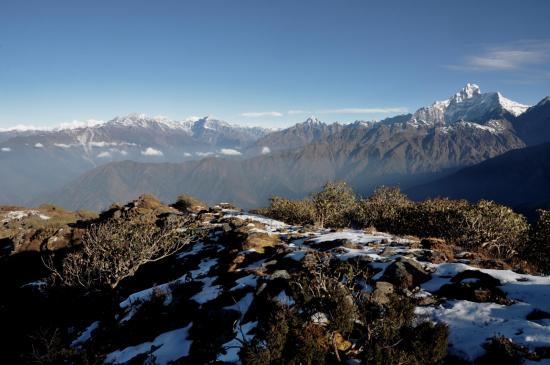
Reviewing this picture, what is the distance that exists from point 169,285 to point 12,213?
12124cm

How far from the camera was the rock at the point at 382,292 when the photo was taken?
71.9 feet

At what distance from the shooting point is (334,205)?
87875 mm

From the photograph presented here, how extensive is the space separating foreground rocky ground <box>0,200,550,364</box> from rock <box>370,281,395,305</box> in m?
0.09

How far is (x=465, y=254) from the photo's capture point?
35656 mm

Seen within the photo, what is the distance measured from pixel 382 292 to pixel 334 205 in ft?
214

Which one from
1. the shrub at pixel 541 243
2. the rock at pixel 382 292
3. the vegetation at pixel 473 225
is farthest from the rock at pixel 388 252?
the shrub at pixel 541 243

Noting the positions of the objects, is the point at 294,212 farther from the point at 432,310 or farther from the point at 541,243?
the point at 432,310

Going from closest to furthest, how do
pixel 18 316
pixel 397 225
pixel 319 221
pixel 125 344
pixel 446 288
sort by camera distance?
pixel 446 288 < pixel 125 344 < pixel 18 316 < pixel 397 225 < pixel 319 221

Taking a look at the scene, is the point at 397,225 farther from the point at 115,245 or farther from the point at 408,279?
the point at 115,245

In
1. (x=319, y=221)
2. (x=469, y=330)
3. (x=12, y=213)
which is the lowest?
(x=12, y=213)

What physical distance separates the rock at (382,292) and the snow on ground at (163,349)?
41.3ft

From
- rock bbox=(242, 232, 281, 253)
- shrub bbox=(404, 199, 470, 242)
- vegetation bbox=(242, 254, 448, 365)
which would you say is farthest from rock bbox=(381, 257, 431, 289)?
shrub bbox=(404, 199, 470, 242)

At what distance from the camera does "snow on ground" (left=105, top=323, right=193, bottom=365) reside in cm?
2339

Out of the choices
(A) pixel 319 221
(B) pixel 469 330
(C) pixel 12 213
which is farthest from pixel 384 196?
(C) pixel 12 213
